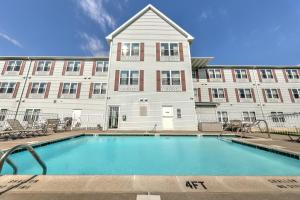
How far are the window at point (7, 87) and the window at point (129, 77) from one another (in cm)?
1759

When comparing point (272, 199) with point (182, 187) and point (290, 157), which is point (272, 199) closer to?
point (182, 187)

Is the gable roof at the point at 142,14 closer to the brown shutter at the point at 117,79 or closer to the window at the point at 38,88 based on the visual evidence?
the brown shutter at the point at 117,79

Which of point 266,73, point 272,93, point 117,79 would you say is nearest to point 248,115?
point 272,93

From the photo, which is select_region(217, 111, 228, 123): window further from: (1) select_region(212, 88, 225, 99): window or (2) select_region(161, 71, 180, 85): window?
(2) select_region(161, 71, 180, 85): window

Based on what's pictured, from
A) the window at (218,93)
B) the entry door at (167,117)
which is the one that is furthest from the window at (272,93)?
the entry door at (167,117)

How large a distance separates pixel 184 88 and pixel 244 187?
13726 mm

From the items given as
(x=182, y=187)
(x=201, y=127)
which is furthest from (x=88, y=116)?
(x=182, y=187)

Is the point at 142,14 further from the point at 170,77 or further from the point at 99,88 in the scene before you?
the point at 99,88

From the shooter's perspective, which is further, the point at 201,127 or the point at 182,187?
the point at 201,127

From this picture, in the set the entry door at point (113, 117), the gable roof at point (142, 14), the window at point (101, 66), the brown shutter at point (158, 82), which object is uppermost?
the gable roof at point (142, 14)

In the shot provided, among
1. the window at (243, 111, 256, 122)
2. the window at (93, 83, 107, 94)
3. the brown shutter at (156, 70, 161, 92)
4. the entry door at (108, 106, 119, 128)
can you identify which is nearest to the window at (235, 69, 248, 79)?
the window at (243, 111, 256, 122)

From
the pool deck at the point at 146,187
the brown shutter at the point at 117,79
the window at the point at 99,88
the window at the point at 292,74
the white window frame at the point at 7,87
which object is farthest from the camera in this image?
the window at the point at 292,74

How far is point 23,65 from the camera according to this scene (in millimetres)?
21438

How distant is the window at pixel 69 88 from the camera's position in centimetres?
2069
